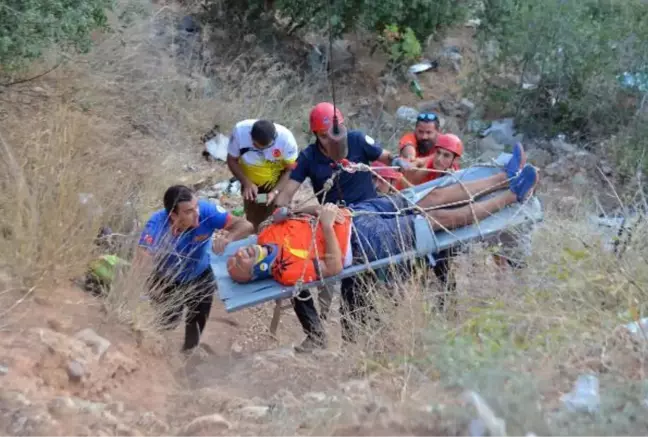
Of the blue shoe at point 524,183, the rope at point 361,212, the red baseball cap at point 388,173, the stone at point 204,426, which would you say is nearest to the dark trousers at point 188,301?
the rope at point 361,212

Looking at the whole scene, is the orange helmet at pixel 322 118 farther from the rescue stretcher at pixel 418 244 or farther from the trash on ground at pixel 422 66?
the trash on ground at pixel 422 66

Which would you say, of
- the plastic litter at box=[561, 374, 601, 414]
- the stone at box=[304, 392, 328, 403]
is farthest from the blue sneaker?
the plastic litter at box=[561, 374, 601, 414]

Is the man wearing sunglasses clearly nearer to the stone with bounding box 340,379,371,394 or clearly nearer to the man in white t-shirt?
the man in white t-shirt

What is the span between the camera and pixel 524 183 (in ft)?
15.1

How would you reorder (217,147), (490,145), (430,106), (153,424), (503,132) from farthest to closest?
(430,106), (503,132), (490,145), (217,147), (153,424)

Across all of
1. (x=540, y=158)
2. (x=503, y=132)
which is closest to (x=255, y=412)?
(x=540, y=158)

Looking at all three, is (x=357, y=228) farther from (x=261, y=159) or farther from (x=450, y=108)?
(x=450, y=108)

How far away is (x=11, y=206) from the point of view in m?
4.13

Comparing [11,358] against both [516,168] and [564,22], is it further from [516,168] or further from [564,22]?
[564,22]

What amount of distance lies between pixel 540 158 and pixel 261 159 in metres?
4.66

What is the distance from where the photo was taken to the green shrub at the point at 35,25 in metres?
4.88

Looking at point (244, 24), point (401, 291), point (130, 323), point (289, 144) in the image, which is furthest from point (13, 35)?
point (244, 24)

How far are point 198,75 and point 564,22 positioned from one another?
4281 millimetres

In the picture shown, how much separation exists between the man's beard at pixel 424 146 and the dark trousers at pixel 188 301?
68.9 inches
